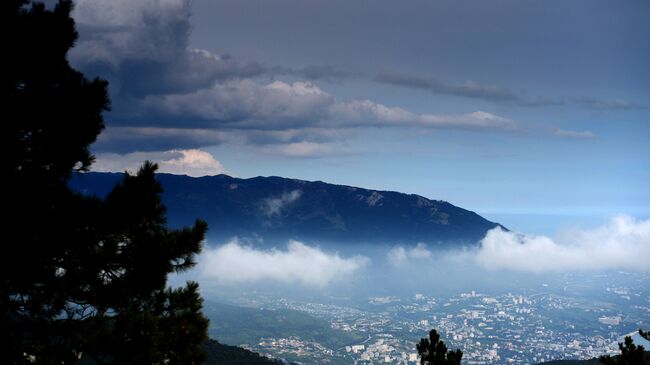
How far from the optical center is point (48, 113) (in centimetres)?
1534

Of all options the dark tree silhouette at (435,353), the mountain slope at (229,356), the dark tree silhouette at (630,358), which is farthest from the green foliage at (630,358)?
the mountain slope at (229,356)

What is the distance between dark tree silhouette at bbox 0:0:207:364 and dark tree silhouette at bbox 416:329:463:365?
1138cm

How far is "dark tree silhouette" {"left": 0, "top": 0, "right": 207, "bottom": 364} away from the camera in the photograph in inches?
531

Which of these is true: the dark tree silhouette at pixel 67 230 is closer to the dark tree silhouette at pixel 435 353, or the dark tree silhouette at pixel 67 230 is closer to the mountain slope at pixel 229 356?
the dark tree silhouette at pixel 435 353

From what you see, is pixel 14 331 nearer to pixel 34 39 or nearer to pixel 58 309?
pixel 58 309

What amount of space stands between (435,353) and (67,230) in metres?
15.3

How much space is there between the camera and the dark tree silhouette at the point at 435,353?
20969 millimetres

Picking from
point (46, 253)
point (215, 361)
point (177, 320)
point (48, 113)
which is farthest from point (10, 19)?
point (215, 361)

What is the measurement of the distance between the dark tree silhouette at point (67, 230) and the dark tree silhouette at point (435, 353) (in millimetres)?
11379

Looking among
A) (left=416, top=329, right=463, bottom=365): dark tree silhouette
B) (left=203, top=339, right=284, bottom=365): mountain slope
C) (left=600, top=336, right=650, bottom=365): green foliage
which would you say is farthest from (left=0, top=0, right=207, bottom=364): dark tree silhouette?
(left=203, top=339, right=284, bottom=365): mountain slope

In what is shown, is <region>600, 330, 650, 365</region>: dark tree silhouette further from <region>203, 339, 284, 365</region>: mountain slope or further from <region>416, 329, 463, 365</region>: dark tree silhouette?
<region>203, 339, 284, 365</region>: mountain slope

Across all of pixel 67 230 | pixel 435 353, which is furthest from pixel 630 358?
pixel 67 230

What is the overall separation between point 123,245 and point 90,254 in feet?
4.11

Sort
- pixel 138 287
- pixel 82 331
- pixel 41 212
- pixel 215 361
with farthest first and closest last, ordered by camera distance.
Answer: pixel 215 361
pixel 138 287
pixel 41 212
pixel 82 331
